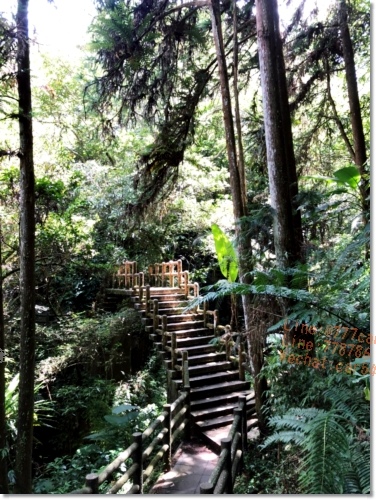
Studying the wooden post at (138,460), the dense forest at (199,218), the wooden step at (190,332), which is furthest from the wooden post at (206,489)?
the wooden step at (190,332)

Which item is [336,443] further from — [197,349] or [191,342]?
[191,342]

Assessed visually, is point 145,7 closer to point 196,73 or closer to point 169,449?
point 196,73

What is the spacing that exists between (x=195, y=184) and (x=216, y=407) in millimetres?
3818

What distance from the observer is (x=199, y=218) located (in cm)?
684

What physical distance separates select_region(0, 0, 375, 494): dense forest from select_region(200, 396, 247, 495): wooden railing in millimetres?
130

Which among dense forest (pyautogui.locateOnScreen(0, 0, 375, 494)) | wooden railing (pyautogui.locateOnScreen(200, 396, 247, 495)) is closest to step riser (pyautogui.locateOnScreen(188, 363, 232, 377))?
dense forest (pyautogui.locateOnScreen(0, 0, 375, 494))

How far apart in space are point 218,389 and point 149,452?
6.89ft

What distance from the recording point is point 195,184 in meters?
6.61

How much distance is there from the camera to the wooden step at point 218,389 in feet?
15.5

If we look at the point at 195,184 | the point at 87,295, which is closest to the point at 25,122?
the point at 195,184

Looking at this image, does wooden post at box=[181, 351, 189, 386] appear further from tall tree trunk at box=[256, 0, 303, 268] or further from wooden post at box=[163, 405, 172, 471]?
tall tree trunk at box=[256, 0, 303, 268]

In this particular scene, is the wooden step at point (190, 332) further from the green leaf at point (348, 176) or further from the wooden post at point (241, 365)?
the green leaf at point (348, 176)

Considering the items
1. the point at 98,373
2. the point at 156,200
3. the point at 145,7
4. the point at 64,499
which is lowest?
the point at 98,373

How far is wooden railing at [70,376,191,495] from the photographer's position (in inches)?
92.0
